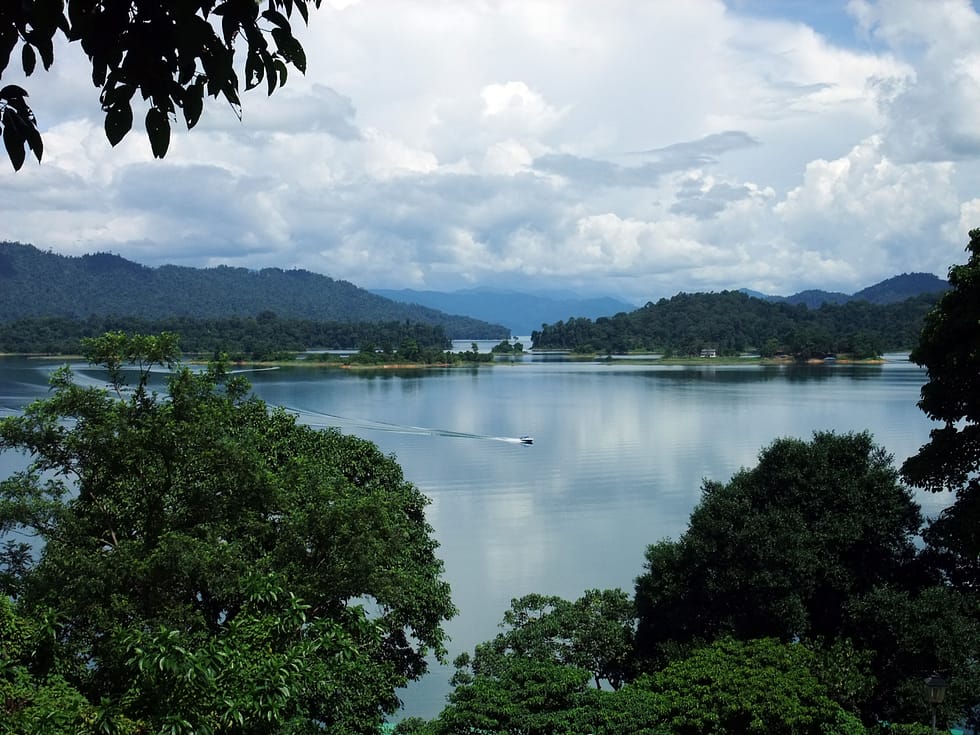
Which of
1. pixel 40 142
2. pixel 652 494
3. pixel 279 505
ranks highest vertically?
pixel 40 142

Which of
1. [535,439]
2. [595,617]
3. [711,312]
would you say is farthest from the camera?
[711,312]

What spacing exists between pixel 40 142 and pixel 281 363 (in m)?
85.9

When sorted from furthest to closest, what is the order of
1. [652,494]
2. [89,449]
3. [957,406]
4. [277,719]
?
[652,494] < [957,406] < [89,449] < [277,719]

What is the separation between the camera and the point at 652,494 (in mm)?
24719

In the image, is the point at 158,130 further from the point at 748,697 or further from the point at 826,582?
the point at 826,582

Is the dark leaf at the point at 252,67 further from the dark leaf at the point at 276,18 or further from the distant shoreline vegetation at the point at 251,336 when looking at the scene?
the distant shoreline vegetation at the point at 251,336

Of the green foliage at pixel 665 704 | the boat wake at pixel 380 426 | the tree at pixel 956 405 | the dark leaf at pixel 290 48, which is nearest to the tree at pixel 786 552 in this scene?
the tree at pixel 956 405

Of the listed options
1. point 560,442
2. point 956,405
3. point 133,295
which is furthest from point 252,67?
point 133,295

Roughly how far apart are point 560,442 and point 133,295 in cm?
15008

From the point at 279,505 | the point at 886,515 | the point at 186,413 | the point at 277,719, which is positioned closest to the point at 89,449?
the point at 186,413

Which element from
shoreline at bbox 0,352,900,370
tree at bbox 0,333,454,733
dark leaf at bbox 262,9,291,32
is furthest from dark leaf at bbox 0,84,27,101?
shoreline at bbox 0,352,900,370

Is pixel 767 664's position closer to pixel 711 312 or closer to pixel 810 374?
pixel 810 374

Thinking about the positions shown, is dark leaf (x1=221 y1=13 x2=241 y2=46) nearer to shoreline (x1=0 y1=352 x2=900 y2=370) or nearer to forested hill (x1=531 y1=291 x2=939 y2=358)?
shoreline (x1=0 y1=352 x2=900 y2=370)

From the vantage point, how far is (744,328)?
111 metres
